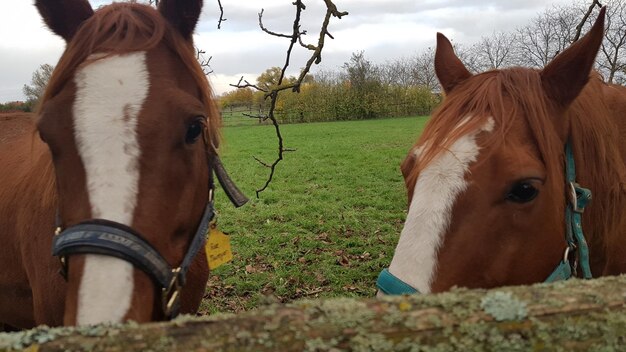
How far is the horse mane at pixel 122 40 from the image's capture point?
2.01 meters

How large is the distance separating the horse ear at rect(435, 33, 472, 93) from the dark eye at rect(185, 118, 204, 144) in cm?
149

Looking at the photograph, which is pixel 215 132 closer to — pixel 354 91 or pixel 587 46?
pixel 587 46

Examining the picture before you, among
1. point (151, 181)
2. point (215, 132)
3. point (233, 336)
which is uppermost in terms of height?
point (215, 132)

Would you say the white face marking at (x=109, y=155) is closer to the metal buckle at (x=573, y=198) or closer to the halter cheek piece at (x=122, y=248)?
→ the halter cheek piece at (x=122, y=248)

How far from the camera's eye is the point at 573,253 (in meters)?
2.15

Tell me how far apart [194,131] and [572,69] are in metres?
1.82

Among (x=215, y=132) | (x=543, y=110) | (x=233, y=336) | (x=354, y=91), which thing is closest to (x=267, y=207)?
(x=215, y=132)

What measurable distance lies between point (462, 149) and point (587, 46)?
0.81 meters

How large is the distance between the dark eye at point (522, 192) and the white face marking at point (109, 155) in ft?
5.02

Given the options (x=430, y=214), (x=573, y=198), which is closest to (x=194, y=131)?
(x=430, y=214)

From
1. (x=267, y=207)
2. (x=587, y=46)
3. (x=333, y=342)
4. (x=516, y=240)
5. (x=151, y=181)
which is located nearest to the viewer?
(x=333, y=342)

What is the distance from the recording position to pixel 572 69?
2207mm

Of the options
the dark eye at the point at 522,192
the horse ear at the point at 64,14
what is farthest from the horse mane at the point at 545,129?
the horse ear at the point at 64,14

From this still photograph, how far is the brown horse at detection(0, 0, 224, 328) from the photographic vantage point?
1610 millimetres
